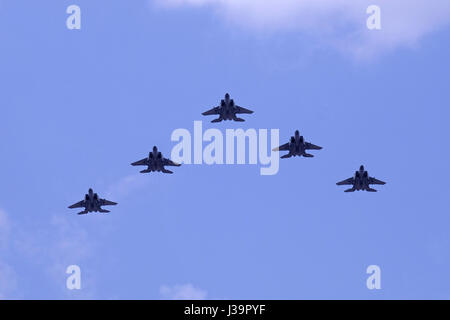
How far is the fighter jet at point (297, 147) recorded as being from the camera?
159875mm

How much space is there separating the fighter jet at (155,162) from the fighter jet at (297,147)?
18324mm

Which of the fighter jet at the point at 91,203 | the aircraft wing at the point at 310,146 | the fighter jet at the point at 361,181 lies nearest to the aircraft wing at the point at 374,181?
the fighter jet at the point at 361,181

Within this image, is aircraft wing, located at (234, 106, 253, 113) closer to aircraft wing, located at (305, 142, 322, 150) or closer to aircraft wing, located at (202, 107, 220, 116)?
aircraft wing, located at (202, 107, 220, 116)

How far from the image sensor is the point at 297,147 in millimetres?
160625

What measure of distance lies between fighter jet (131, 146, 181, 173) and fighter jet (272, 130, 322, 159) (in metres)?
18.3

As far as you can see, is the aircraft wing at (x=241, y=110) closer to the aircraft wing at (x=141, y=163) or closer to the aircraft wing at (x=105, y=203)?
the aircraft wing at (x=141, y=163)

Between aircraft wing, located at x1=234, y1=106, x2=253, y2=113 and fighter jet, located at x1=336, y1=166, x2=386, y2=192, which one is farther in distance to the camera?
aircraft wing, located at x1=234, y1=106, x2=253, y2=113

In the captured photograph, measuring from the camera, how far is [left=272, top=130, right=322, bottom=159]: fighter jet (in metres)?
160

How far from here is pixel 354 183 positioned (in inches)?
6373

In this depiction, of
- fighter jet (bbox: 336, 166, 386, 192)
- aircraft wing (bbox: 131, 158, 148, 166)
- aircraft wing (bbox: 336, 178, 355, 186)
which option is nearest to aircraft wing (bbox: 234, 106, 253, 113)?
aircraft wing (bbox: 131, 158, 148, 166)

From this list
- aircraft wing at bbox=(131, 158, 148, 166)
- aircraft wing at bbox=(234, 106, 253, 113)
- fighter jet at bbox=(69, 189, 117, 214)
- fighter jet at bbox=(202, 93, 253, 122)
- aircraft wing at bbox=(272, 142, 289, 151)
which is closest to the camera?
fighter jet at bbox=(69, 189, 117, 214)
